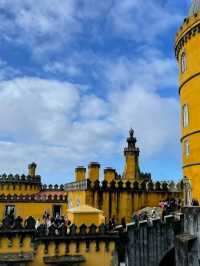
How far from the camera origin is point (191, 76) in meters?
25.6

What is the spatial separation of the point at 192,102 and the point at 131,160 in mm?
11185

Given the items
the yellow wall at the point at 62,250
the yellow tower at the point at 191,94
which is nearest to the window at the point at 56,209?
the yellow tower at the point at 191,94

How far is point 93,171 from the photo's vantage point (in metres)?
28.6

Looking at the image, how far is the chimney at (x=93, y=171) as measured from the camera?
2841 centimetres

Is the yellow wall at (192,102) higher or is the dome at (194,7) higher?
the dome at (194,7)

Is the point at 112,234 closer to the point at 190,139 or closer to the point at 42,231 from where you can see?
the point at 42,231

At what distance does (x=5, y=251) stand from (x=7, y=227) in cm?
114

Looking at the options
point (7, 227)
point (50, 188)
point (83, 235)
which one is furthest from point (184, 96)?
point (50, 188)

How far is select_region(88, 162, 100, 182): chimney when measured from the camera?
2841 cm

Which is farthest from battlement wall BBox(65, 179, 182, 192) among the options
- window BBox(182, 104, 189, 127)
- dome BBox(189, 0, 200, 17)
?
dome BBox(189, 0, 200, 17)

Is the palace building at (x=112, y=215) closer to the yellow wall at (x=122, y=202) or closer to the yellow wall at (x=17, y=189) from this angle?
the yellow wall at (x=122, y=202)

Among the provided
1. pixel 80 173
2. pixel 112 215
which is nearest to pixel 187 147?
pixel 112 215

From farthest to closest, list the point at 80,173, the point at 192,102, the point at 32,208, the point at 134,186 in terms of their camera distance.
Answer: the point at 32,208 < the point at 80,173 < the point at 134,186 < the point at 192,102

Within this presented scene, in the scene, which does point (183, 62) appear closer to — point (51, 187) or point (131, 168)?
point (131, 168)
